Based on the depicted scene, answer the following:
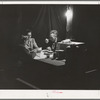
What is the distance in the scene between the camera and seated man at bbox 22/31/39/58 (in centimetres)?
174

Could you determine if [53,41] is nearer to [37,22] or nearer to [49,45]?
[49,45]

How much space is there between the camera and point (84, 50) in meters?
1.75

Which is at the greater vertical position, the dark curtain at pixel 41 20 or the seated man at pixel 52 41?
the dark curtain at pixel 41 20

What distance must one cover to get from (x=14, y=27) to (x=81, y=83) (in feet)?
2.27

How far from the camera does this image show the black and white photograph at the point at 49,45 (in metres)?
1.74

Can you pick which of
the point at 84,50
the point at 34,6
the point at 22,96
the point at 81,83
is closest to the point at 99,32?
the point at 84,50

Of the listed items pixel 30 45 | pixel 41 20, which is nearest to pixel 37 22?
pixel 41 20

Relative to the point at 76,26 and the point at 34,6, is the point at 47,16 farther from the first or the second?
the point at 76,26

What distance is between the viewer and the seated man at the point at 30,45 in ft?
5.69

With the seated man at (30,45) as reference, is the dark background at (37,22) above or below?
above

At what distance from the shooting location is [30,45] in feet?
5.74

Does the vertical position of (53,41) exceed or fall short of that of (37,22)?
it falls short

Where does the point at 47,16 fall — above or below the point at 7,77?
above

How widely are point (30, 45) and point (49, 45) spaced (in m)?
0.15
